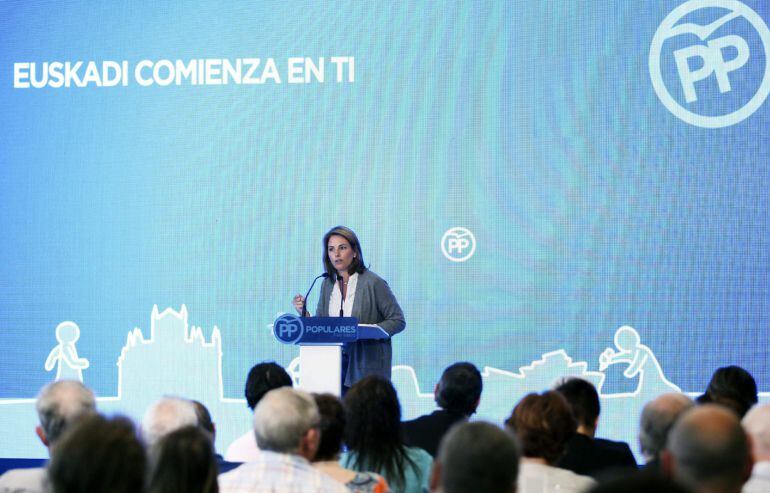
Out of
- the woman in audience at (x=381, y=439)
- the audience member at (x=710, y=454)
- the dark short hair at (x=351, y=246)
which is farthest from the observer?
the dark short hair at (x=351, y=246)

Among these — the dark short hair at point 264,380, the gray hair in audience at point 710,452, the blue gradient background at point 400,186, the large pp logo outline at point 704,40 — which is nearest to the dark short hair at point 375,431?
the dark short hair at point 264,380

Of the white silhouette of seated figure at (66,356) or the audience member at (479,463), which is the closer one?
the audience member at (479,463)

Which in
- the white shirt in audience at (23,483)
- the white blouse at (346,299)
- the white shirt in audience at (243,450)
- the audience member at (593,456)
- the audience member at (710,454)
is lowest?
the white shirt in audience at (243,450)

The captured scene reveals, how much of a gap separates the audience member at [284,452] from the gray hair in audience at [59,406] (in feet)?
1.66

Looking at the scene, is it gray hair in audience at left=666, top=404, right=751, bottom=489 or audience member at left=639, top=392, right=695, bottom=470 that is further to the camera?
audience member at left=639, top=392, right=695, bottom=470

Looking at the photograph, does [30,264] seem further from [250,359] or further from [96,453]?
[96,453]

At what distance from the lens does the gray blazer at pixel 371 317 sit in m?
5.13

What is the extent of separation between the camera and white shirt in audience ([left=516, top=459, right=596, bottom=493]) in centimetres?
286

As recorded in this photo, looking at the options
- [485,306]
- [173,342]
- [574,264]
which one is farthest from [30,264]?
[574,264]

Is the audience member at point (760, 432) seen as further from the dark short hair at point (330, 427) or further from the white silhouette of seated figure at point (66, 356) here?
the white silhouette of seated figure at point (66, 356)

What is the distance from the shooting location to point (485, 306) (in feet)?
20.8

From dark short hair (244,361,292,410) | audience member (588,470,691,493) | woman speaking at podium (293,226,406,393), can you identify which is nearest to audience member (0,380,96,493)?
dark short hair (244,361,292,410)

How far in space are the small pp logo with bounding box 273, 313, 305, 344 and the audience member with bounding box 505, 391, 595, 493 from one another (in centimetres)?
197

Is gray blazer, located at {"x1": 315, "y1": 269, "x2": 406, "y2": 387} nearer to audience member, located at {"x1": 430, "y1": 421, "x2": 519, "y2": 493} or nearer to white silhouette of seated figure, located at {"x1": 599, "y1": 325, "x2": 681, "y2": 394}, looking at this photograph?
white silhouette of seated figure, located at {"x1": 599, "y1": 325, "x2": 681, "y2": 394}
